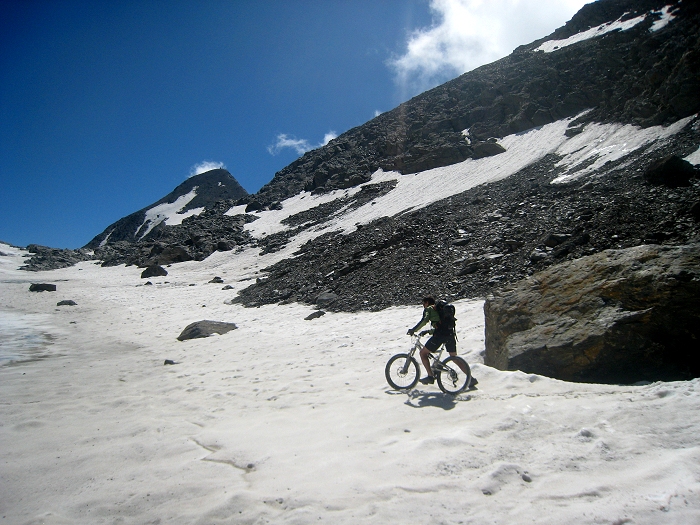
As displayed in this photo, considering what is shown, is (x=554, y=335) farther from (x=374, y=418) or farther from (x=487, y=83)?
(x=487, y=83)

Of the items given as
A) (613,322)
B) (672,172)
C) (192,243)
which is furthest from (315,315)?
(192,243)

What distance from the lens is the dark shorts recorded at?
23.7ft

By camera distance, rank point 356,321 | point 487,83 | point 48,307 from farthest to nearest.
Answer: point 487,83 → point 48,307 → point 356,321

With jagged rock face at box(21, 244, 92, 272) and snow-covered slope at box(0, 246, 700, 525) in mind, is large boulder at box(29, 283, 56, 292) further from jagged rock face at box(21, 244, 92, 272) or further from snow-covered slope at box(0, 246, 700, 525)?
snow-covered slope at box(0, 246, 700, 525)

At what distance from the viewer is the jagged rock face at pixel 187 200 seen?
341 ft

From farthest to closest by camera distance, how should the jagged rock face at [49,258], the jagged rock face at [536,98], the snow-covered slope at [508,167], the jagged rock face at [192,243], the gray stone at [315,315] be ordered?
the jagged rock face at [49,258] → the jagged rock face at [192,243] → the jagged rock face at [536,98] → the snow-covered slope at [508,167] → the gray stone at [315,315]

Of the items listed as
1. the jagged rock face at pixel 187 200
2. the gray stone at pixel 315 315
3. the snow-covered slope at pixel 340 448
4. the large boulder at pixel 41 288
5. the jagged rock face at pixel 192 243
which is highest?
the jagged rock face at pixel 187 200

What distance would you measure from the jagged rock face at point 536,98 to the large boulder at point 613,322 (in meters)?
25.7

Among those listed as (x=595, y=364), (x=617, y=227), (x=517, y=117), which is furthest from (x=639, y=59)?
(x=595, y=364)

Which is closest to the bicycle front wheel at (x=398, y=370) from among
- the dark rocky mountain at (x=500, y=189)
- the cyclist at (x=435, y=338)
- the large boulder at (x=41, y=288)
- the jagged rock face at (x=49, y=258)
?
the cyclist at (x=435, y=338)

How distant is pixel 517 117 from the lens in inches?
1908

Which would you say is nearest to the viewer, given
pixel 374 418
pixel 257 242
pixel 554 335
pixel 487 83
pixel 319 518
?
pixel 319 518

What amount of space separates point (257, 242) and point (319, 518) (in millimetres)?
44004

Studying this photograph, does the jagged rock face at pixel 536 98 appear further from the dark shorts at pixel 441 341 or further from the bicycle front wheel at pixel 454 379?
the bicycle front wheel at pixel 454 379
